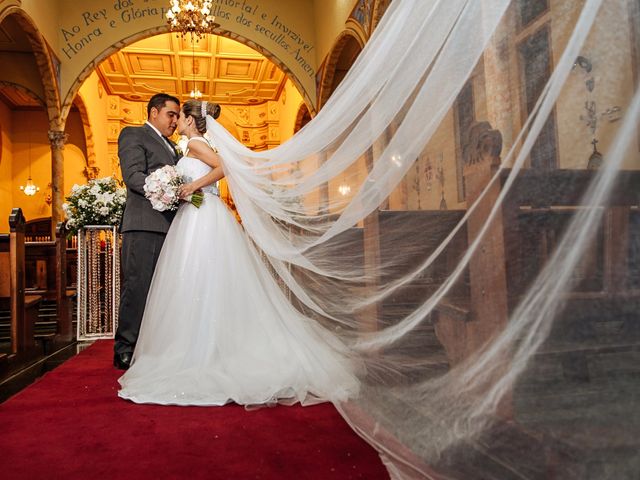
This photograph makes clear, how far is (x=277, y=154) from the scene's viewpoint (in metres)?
2.39

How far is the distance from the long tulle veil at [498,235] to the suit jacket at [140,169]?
1.71 metres

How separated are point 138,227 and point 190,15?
534 cm

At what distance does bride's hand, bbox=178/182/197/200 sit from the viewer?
283 centimetres

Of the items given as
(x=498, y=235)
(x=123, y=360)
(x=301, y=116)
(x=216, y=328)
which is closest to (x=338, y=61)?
(x=301, y=116)

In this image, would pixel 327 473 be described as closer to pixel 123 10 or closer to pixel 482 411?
pixel 482 411

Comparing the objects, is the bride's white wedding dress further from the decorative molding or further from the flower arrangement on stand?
the decorative molding

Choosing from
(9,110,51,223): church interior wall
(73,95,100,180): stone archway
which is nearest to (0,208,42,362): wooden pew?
(73,95,100,180): stone archway

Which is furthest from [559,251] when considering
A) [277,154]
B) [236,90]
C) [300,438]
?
[236,90]

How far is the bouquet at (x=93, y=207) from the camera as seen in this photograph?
475 cm

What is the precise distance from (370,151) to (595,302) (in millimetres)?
942

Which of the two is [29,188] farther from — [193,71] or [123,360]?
[123,360]

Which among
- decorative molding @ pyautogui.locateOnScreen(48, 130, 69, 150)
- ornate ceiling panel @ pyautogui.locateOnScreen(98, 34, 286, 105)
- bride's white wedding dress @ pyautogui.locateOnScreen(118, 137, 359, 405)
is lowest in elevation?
bride's white wedding dress @ pyautogui.locateOnScreen(118, 137, 359, 405)

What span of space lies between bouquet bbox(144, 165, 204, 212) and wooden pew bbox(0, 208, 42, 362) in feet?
4.93

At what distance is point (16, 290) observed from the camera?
364 centimetres
